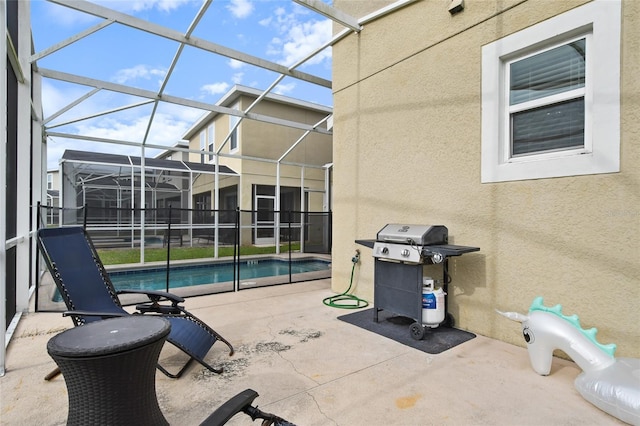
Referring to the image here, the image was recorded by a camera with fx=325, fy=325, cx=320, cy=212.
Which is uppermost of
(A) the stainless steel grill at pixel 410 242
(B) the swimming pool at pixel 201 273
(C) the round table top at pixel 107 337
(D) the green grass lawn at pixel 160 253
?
(A) the stainless steel grill at pixel 410 242

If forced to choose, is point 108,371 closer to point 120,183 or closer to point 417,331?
point 417,331

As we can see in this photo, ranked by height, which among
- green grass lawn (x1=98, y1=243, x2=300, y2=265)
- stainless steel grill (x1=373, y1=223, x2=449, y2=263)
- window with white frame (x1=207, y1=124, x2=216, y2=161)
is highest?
window with white frame (x1=207, y1=124, x2=216, y2=161)

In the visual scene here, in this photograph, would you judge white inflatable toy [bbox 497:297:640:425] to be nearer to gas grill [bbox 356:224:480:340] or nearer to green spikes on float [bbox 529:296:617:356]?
green spikes on float [bbox 529:296:617:356]

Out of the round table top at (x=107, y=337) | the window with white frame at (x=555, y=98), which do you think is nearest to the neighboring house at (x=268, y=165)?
the window with white frame at (x=555, y=98)

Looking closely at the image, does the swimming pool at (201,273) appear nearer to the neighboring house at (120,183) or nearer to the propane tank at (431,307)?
the neighboring house at (120,183)

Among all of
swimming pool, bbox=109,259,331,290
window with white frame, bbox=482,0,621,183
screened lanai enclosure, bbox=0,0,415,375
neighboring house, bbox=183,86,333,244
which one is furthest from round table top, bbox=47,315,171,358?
neighboring house, bbox=183,86,333,244

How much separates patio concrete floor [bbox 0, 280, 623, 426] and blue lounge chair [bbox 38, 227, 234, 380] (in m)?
0.25

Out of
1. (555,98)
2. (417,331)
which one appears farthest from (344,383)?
(555,98)

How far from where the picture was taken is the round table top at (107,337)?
4.68 feet

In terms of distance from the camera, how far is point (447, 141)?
3855 millimetres

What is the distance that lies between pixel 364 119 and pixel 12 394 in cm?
483

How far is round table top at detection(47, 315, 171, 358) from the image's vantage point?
4.68ft

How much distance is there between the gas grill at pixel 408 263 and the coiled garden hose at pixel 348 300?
2.76ft

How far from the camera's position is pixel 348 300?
5.07m
